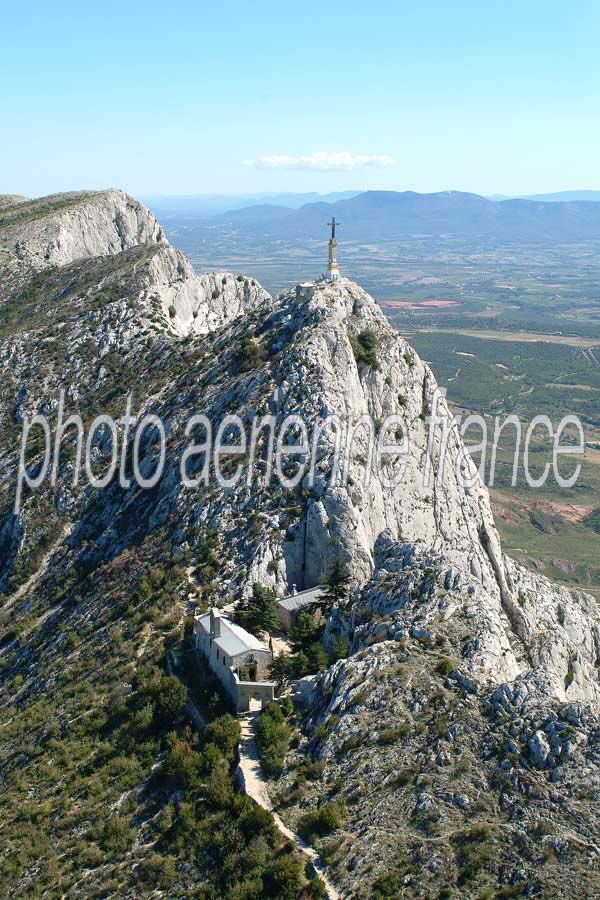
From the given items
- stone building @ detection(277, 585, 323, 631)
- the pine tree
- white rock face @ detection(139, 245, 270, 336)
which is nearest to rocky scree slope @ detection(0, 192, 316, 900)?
white rock face @ detection(139, 245, 270, 336)

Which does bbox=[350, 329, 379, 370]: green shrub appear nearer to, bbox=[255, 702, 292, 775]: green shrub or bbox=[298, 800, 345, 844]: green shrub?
bbox=[255, 702, 292, 775]: green shrub

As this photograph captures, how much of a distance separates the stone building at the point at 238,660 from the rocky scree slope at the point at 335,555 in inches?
90.1

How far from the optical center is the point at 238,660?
3375 cm

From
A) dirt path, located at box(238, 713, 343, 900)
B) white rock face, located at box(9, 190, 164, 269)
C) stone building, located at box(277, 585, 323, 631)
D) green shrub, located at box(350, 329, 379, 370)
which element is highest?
white rock face, located at box(9, 190, 164, 269)

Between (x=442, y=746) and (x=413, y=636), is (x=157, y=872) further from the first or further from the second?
(x=413, y=636)

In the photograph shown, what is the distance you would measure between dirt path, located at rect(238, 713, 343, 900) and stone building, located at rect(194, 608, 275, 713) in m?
0.87

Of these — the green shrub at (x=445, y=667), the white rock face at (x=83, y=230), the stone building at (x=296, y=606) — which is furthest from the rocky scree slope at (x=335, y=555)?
the white rock face at (x=83, y=230)

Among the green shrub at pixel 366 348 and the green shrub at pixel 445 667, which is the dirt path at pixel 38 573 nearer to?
the green shrub at pixel 366 348

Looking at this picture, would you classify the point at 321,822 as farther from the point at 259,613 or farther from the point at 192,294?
the point at 192,294

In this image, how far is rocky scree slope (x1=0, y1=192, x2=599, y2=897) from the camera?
26.2 m

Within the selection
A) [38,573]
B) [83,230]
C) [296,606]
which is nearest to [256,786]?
[296,606]

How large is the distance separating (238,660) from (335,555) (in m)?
11.0

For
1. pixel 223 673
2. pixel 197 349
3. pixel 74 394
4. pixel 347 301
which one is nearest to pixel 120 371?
pixel 74 394

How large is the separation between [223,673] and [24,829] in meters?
10.1
